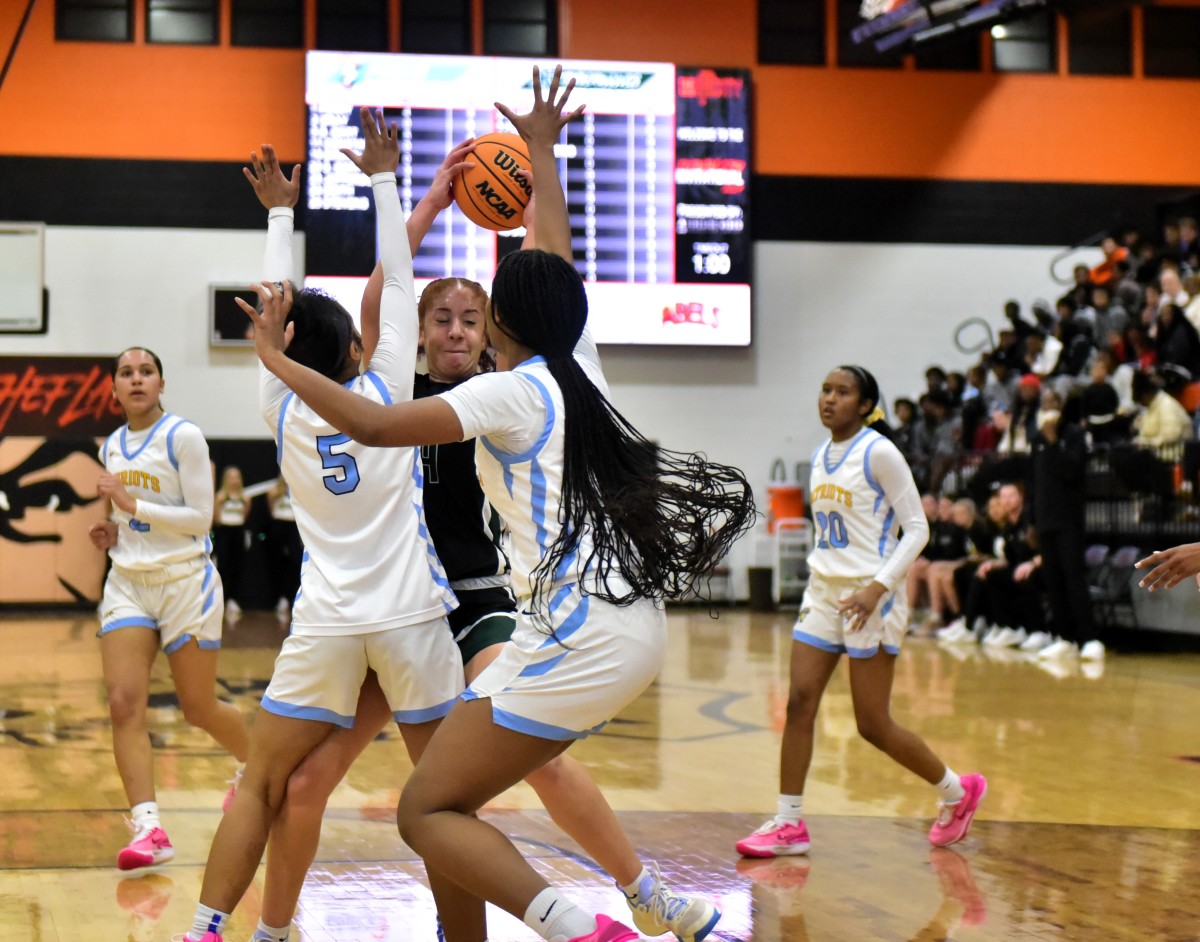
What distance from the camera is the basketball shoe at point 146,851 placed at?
4422mm

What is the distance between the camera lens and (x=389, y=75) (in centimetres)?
1581

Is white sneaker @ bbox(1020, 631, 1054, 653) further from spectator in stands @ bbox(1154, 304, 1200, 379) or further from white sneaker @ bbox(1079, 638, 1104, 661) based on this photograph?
spectator in stands @ bbox(1154, 304, 1200, 379)

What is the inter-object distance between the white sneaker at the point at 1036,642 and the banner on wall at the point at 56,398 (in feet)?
33.7

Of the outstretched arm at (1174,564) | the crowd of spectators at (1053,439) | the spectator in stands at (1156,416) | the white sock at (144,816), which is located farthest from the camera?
the spectator in stands at (1156,416)

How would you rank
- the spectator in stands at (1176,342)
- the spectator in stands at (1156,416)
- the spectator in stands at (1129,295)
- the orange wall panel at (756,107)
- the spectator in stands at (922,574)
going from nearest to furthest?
the spectator in stands at (1156,416)
the spectator in stands at (1176,342)
the spectator in stands at (922,574)
the spectator in stands at (1129,295)
the orange wall panel at (756,107)

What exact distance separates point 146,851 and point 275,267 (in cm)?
206

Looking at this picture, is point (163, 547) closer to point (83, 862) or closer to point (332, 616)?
point (83, 862)

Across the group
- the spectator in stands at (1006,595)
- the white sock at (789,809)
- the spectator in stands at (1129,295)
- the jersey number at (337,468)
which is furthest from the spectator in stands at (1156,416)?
the jersey number at (337,468)

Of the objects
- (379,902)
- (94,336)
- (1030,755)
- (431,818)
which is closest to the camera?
(431,818)

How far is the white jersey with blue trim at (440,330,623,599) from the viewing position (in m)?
2.75

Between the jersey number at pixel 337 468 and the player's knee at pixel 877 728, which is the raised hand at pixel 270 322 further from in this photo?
the player's knee at pixel 877 728

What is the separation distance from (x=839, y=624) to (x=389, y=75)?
1231 cm

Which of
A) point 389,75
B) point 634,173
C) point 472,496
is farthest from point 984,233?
point 472,496

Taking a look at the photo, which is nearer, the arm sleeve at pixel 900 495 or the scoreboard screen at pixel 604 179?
the arm sleeve at pixel 900 495
